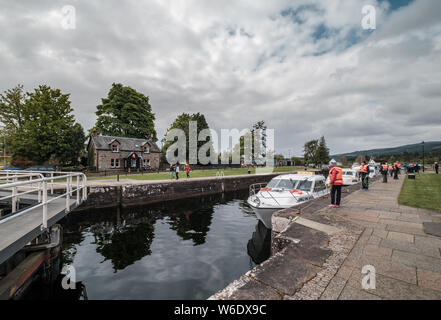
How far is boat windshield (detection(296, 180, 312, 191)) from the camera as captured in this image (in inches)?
404

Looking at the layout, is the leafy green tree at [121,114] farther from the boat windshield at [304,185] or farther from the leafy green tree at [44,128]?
the boat windshield at [304,185]

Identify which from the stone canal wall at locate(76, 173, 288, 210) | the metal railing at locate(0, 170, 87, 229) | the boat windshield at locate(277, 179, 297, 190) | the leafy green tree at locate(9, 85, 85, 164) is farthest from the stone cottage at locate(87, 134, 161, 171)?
→ the boat windshield at locate(277, 179, 297, 190)

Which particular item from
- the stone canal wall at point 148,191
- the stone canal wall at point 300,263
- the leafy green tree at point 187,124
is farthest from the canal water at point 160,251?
the leafy green tree at point 187,124

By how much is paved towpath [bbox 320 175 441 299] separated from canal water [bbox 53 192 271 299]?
3677 mm

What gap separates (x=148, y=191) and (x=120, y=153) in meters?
24.6

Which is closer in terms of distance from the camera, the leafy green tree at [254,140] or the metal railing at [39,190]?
the metal railing at [39,190]

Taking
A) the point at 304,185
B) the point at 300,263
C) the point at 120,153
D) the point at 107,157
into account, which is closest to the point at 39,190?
the point at 300,263

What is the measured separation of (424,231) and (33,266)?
10.4m

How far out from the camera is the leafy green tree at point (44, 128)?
2791 centimetres

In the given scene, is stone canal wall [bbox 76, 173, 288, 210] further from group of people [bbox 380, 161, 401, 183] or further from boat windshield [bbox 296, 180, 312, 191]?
group of people [bbox 380, 161, 401, 183]

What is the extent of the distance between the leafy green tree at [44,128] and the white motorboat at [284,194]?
109ft

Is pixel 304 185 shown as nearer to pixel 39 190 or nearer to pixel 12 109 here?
pixel 39 190

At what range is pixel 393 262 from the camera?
3451 mm

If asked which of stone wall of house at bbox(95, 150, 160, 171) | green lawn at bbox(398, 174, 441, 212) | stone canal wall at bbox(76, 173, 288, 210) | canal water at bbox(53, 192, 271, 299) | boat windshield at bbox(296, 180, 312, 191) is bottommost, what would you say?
canal water at bbox(53, 192, 271, 299)
